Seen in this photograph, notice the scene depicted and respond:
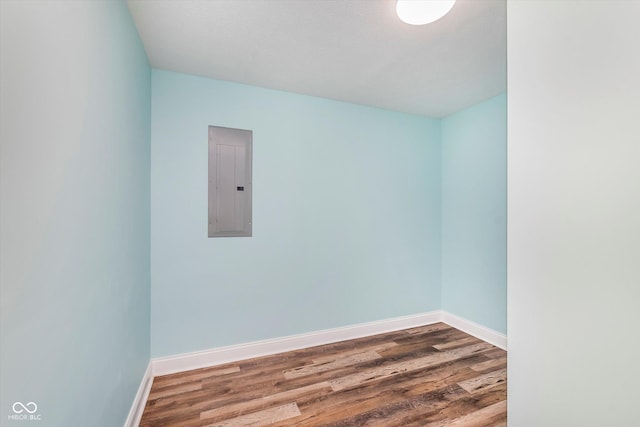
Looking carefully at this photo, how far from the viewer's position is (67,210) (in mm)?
937

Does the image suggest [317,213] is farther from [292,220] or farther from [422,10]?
[422,10]

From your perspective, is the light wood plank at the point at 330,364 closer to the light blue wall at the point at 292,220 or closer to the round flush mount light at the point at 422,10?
the light blue wall at the point at 292,220

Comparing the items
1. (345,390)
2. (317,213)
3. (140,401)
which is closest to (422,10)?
(317,213)

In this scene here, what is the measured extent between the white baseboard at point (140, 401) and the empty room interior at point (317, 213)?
2 cm

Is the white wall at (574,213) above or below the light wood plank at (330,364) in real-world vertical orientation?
above

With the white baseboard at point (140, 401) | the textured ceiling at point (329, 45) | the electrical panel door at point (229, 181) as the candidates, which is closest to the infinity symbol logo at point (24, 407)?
the white baseboard at point (140, 401)

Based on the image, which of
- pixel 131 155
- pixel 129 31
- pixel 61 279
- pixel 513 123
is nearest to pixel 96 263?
pixel 61 279

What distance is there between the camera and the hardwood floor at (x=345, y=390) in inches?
69.2

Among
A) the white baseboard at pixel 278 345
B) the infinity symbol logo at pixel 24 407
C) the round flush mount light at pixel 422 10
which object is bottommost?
the white baseboard at pixel 278 345

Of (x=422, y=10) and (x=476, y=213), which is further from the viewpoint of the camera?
(x=476, y=213)

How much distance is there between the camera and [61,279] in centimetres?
90

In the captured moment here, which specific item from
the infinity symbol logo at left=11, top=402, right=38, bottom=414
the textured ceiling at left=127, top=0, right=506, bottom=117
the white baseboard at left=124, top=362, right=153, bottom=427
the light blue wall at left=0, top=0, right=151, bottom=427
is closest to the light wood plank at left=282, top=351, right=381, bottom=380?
the white baseboard at left=124, top=362, right=153, bottom=427

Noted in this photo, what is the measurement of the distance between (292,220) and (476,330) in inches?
93.6

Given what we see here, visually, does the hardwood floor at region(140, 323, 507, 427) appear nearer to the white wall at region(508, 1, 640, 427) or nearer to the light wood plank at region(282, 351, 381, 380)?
the light wood plank at region(282, 351, 381, 380)
